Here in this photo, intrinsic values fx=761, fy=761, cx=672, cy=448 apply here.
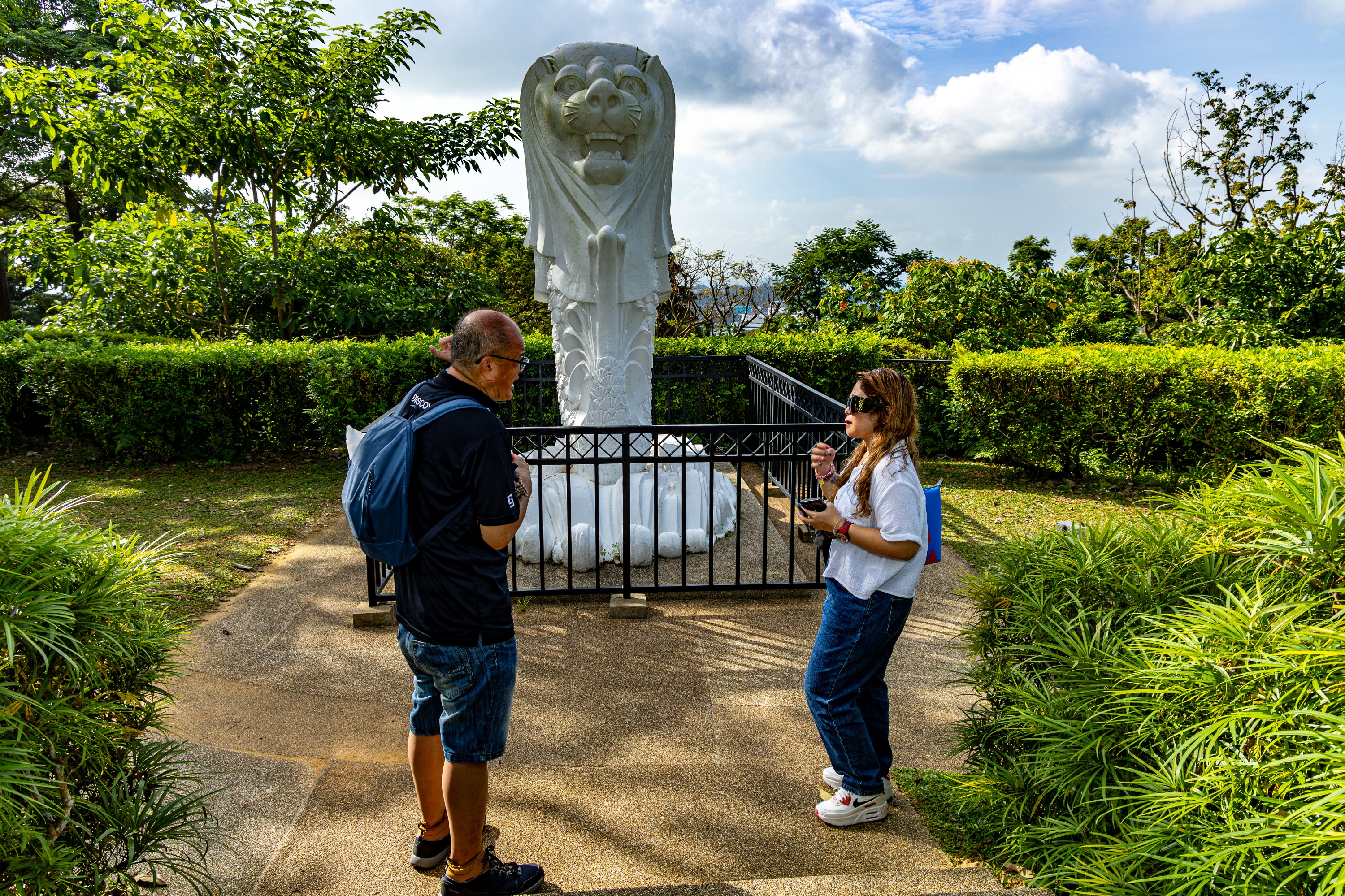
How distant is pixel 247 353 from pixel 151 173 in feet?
14.9

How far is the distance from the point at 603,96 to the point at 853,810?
5.01m

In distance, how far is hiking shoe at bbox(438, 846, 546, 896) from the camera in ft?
8.13

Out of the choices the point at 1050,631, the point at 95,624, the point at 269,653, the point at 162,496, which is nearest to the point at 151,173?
the point at 162,496

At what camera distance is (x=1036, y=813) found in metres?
2.39

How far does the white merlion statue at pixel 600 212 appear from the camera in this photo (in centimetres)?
579

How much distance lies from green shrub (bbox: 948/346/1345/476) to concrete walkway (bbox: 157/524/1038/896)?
388cm

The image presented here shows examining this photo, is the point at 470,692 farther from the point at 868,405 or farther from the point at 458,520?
the point at 868,405

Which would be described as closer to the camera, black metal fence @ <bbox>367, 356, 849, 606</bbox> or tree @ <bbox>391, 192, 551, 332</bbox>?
black metal fence @ <bbox>367, 356, 849, 606</bbox>

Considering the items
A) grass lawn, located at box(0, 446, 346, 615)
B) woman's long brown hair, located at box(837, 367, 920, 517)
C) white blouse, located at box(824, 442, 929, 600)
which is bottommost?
grass lawn, located at box(0, 446, 346, 615)

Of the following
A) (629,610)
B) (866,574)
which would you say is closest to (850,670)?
(866,574)

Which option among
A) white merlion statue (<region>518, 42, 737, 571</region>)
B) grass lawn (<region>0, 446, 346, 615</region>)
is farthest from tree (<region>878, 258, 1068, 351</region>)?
grass lawn (<region>0, 446, 346, 615</region>)

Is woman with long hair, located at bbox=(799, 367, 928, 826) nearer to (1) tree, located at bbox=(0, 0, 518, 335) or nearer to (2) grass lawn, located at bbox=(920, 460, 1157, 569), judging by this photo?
(2) grass lawn, located at bbox=(920, 460, 1157, 569)

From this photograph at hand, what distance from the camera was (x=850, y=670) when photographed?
2.75m

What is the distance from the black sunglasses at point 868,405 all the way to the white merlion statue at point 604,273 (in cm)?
272
